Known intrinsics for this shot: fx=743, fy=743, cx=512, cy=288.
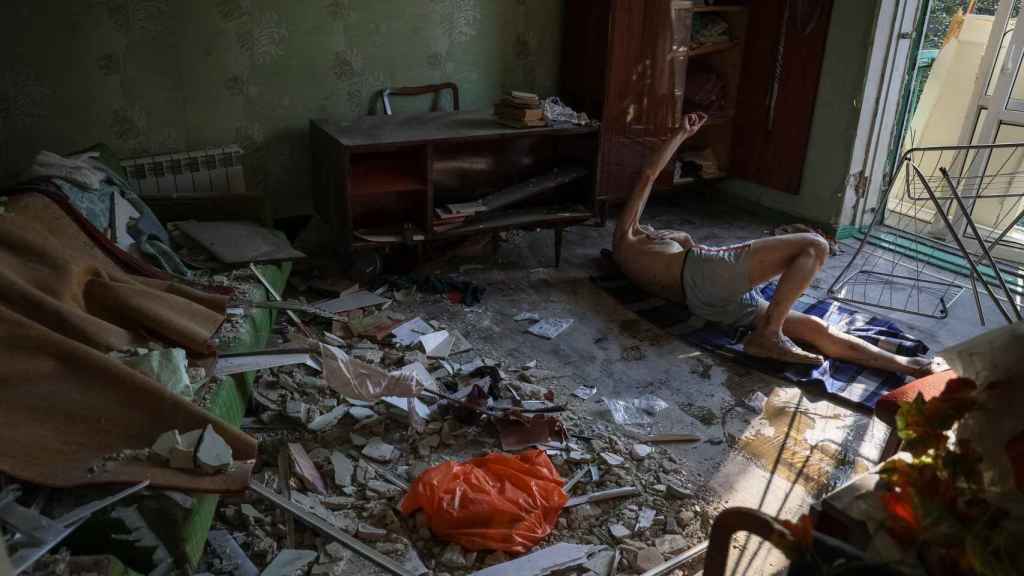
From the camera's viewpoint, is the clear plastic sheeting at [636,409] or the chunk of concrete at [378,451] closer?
the chunk of concrete at [378,451]

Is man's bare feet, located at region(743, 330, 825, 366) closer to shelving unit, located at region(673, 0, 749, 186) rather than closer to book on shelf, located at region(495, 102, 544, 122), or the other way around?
book on shelf, located at region(495, 102, 544, 122)

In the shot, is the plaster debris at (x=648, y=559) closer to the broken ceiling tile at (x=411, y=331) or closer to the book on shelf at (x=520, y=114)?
the broken ceiling tile at (x=411, y=331)

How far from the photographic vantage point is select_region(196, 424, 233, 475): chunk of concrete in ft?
6.88

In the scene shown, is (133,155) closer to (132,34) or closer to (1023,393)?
(132,34)

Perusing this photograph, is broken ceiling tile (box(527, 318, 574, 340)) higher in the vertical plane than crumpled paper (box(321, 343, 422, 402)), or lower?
lower

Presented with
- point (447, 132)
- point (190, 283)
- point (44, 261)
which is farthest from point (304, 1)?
point (44, 261)

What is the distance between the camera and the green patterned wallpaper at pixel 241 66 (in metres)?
3.77

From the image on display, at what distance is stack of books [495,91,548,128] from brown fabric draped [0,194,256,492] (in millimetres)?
2223

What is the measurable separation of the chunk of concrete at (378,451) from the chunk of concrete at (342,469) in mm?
81

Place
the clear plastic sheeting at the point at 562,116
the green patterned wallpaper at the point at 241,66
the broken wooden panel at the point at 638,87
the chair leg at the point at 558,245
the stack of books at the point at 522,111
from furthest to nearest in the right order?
the broken wooden panel at the point at 638,87 → the chair leg at the point at 558,245 → the clear plastic sheeting at the point at 562,116 → the stack of books at the point at 522,111 → the green patterned wallpaper at the point at 241,66

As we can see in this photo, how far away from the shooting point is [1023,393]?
154cm

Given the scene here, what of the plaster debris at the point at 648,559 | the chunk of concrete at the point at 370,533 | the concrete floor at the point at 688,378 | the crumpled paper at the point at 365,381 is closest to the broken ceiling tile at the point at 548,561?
the plaster debris at the point at 648,559

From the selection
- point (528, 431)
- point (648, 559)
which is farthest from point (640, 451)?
point (648, 559)

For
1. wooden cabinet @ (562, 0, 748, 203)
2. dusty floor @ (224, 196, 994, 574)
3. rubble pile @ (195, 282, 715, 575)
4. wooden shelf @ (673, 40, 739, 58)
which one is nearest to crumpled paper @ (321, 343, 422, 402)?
rubble pile @ (195, 282, 715, 575)
